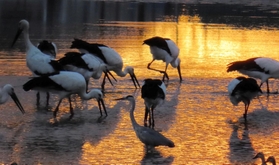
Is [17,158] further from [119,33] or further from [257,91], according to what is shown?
[119,33]

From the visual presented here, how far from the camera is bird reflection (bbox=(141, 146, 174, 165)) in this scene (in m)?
8.97

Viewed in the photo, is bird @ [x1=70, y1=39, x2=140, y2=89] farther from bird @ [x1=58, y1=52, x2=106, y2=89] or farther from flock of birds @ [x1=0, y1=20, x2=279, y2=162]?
bird @ [x1=58, y1=52, x2=106, y2=89]

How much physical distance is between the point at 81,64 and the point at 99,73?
699 mm

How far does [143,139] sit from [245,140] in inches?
70.7

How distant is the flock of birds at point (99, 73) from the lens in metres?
10.9

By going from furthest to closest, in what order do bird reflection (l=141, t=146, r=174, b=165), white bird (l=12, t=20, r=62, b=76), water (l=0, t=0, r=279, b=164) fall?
white bird (l=12, t=20, r=62, b=76), water (l=0, t=0, r=279, b=164), bird reflection (l=141, t=146, r=174, b=165)

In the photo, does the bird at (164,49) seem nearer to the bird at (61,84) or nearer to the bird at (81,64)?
the bird at (81,64)

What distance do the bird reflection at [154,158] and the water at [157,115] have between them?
14mm

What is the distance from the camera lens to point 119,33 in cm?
2511

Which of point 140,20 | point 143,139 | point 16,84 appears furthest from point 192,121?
point 140,20

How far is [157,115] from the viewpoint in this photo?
11.9 meters

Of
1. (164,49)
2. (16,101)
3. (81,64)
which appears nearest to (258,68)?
(164,49)

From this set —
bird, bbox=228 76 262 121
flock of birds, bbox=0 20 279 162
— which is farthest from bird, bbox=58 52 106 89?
bird, bbox=228 76 262 121

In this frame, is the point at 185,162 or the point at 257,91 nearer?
the point at 185,162
